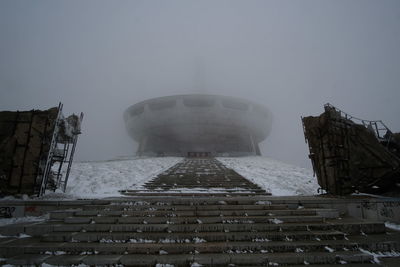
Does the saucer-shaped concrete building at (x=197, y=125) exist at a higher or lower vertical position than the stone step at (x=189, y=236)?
higher

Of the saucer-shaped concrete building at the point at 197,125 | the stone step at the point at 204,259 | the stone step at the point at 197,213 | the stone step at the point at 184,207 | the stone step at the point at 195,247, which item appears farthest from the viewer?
the saucer-shaped concrete building at the point at 197,125

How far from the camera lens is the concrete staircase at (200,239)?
290 centimetres

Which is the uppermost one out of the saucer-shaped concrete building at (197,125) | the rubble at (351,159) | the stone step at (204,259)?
the saucer-shaped concrete building at (197,125)

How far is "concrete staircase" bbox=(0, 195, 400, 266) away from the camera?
9.52ft

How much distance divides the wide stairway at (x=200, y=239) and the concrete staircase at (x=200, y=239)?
11 millimetres

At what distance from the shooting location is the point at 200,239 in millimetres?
3441

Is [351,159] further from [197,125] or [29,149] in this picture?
[197,125]

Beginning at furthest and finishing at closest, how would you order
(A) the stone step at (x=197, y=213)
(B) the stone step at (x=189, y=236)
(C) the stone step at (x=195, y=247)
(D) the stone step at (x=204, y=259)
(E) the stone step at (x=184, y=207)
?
1. (E) the stone step at (x=184, y=207)
2. (A) the stone step at (x=197, y=213)
3. (B) the stone step at (x=189, y=236)
4. (C) the stone step at (x=195, y=247)
5. (D) the stone step at (x=204, y=259)

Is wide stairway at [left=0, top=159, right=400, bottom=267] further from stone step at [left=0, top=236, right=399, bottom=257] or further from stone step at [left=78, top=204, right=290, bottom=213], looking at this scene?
stone step at [left=78, top=204, right=290, bottom=213]

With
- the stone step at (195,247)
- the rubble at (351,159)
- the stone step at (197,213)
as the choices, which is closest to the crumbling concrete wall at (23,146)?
the stone step at (197,213)

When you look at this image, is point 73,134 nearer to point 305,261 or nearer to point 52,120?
point 52,120

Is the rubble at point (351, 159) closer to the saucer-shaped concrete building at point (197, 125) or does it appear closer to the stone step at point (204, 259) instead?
the stone step at point (204, 259)

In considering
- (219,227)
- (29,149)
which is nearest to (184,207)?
(219,227)

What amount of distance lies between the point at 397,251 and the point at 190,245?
3.05m
